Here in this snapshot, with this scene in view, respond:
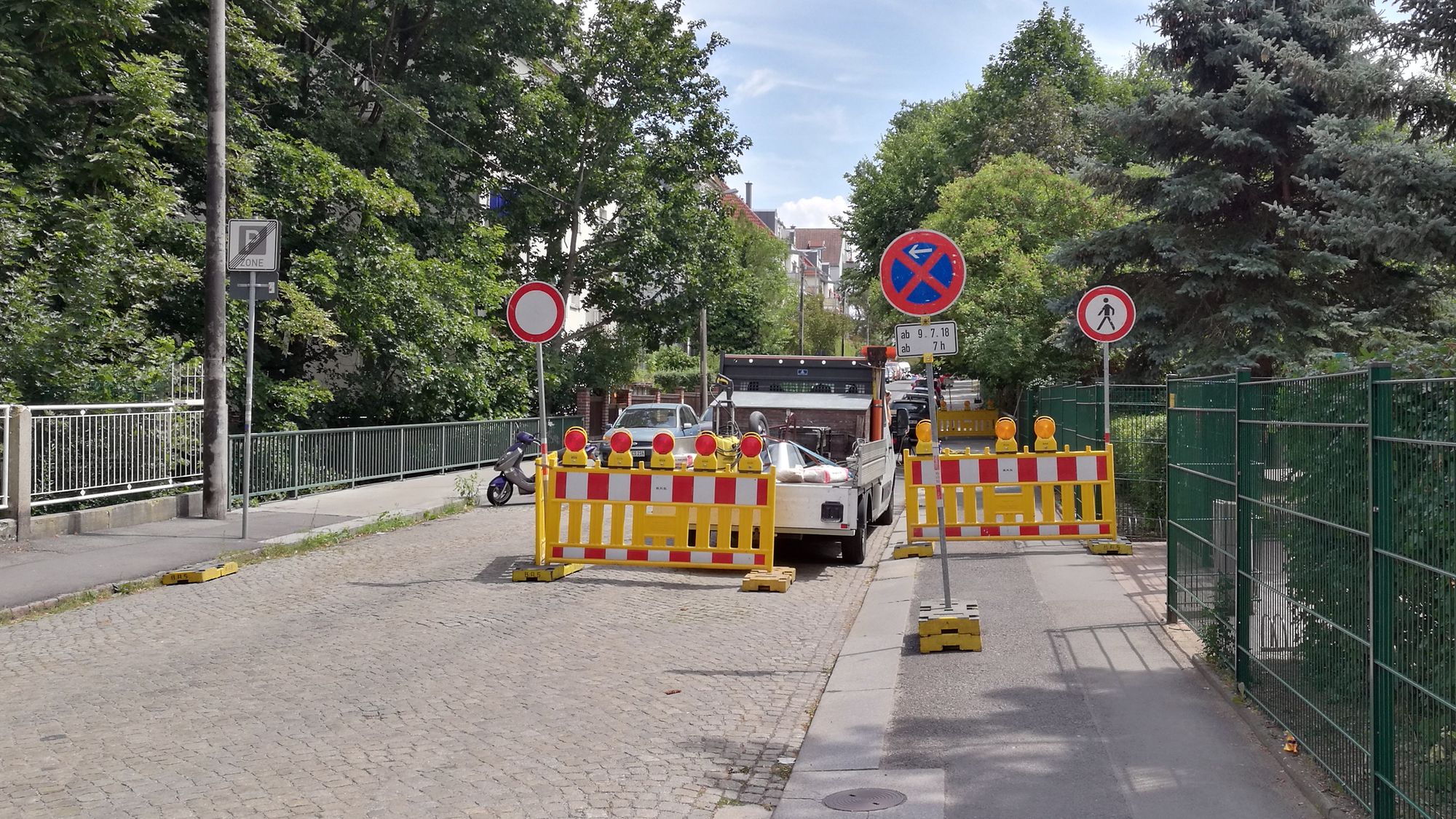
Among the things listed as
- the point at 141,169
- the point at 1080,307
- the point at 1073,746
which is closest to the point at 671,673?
the point at 1073,746

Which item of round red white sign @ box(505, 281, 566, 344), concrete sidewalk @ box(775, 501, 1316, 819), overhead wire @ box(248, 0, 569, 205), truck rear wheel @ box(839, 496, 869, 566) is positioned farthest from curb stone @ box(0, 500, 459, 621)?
overhead wire @ box(248, 0, 569, 205)

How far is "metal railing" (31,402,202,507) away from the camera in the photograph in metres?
14.5

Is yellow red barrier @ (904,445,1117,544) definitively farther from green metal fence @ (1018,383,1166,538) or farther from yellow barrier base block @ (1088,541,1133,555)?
green metal fence @ (1018,383,1166,538)

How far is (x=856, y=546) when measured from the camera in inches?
526

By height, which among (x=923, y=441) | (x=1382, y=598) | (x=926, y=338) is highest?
(x=926, y=338)

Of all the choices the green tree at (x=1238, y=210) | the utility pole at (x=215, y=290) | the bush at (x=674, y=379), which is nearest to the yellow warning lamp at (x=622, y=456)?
the utility pole at (x=215, y=290)

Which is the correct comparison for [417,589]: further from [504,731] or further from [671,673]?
[504,731]

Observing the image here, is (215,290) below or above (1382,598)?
above

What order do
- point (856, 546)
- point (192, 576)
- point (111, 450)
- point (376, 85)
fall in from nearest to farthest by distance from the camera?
point (192, 576) < point (856, 546) < point (111, 450) < point (376, 85)

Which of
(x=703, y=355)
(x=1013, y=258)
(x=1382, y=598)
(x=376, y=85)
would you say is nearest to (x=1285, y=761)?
(x=1382, y=598)

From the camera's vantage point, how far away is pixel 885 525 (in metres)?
17.5

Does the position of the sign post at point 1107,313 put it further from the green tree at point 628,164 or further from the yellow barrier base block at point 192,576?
the green tree at point 628,164

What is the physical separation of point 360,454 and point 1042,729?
17935mm

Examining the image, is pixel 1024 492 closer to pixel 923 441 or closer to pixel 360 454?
pixel 923 441
